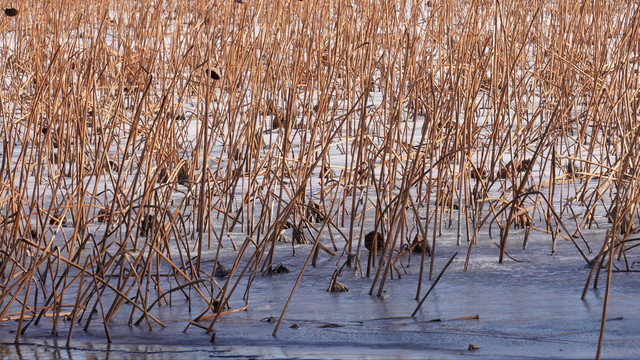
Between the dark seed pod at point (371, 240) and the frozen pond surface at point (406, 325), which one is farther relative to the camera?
the dark seed pod at point (371, 240)

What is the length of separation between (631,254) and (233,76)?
3.17 ft

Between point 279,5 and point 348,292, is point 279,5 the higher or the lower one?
the higher one

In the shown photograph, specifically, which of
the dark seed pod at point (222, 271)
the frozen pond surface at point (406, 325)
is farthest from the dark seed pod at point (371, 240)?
the dark seed pod at point (222, 271)

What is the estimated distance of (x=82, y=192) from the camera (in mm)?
1513

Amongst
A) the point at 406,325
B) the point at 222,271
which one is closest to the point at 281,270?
the point at 222,271

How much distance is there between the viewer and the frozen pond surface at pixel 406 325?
1220 mm

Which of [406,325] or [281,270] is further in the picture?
[281,270]

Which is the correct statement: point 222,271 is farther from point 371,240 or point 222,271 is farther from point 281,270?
point 371,240

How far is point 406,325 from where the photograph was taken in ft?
4.32

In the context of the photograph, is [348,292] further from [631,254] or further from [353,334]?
[631,254]

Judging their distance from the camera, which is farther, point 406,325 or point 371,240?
point 371,240

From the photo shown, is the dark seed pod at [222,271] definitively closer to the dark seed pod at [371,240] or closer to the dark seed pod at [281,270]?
the dark seed pod at [281,270]

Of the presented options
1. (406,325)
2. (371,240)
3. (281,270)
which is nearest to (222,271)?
(281,270)

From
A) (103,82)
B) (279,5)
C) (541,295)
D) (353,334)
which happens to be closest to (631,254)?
(541,295)
